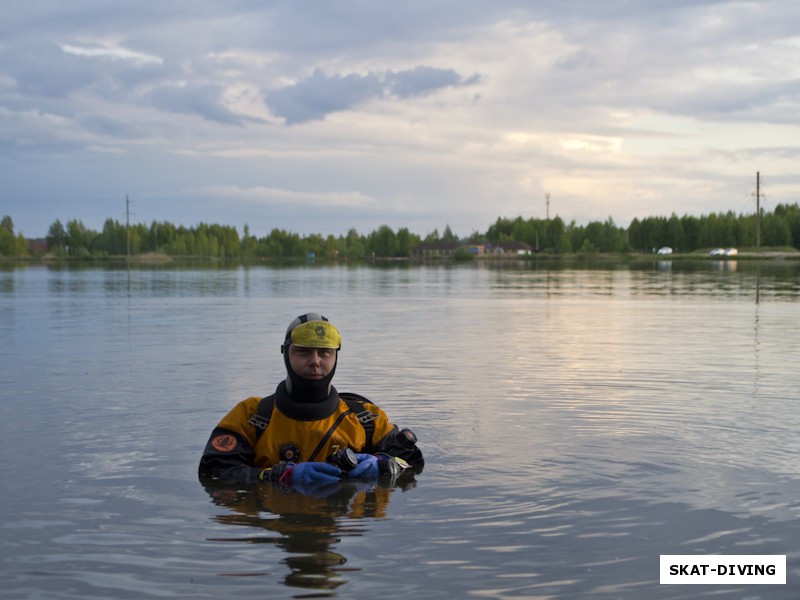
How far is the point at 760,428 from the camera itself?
40.4ft

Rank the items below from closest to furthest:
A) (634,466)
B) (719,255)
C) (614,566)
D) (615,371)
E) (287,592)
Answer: (287,592) < (614,566) < (634,466) < (615,371) < (719,255)

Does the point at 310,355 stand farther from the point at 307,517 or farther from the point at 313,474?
the point at 307,517

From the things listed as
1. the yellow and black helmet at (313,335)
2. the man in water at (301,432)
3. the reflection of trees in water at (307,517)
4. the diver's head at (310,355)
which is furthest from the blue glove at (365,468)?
the yellow and black helmet at (313,335)

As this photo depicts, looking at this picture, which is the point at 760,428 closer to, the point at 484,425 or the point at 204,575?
the point at 484,425

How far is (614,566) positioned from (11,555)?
4.38 metres

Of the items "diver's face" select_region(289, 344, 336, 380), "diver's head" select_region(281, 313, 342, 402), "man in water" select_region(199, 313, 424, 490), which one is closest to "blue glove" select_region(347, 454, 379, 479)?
"man in water" select_region(199, 313, 424, 490)

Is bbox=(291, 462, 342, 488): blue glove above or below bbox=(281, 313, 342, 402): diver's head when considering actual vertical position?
below

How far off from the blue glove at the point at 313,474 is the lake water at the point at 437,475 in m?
0.21

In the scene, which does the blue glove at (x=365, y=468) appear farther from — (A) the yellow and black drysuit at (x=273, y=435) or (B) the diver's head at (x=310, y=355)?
(B) the diver's head at (x=310, y=355)

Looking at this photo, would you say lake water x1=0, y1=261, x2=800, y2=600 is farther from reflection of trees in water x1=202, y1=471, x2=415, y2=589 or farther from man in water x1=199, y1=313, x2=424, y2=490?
man in water x1=199, y1=313, x2=424, y2=490

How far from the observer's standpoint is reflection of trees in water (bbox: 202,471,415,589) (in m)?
7.14

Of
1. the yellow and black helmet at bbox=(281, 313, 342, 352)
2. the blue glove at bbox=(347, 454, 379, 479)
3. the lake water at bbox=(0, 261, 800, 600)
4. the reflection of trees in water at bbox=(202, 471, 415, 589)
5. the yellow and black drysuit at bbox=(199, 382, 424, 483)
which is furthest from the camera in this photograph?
the blue glove at bbox=(347, 454, 379, 479)

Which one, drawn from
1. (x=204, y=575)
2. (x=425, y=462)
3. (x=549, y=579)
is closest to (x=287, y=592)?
(x=204, y=575)

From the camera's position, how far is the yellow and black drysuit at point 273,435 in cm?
906
